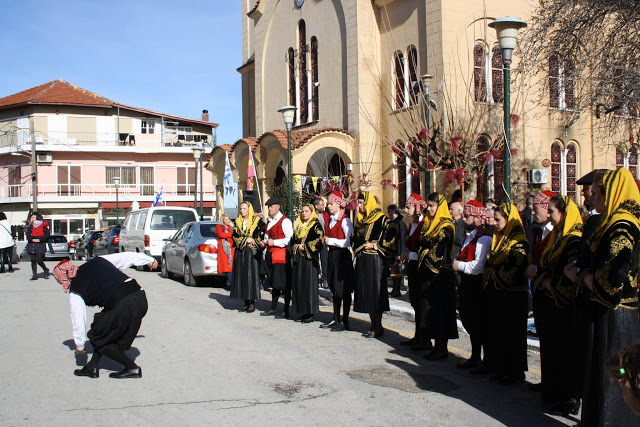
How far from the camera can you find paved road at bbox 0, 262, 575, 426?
571 cm

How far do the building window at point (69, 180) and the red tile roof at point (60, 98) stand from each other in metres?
4.86

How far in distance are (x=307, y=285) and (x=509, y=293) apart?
4.06 metres

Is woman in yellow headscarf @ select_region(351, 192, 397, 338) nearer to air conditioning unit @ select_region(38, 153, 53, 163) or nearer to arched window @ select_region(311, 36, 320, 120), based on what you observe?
arched window @ select_region(311, 36, 320, 120)

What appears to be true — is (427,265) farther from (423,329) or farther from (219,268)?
(219,268)

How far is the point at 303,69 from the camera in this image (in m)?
24.1

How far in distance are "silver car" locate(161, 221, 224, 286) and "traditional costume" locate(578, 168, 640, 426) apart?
11062 mm

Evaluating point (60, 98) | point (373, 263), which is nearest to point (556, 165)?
point (373, 263)

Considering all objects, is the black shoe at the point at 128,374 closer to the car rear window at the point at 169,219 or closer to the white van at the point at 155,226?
the white van at the point at 155,226

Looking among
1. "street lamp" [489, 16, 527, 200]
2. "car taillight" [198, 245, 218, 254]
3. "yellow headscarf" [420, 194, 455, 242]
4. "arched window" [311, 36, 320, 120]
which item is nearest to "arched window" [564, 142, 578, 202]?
"arched window" [311, 36, 320, 120]

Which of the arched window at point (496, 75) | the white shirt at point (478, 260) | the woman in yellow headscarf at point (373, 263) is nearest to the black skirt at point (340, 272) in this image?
the woman in yellow headscarf at point (373, 263)

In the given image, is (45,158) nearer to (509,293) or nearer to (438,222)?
(438,222)

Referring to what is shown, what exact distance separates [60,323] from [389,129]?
40.1 feet

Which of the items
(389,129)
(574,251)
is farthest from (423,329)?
(389,129)

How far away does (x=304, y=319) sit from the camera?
10477 mm
